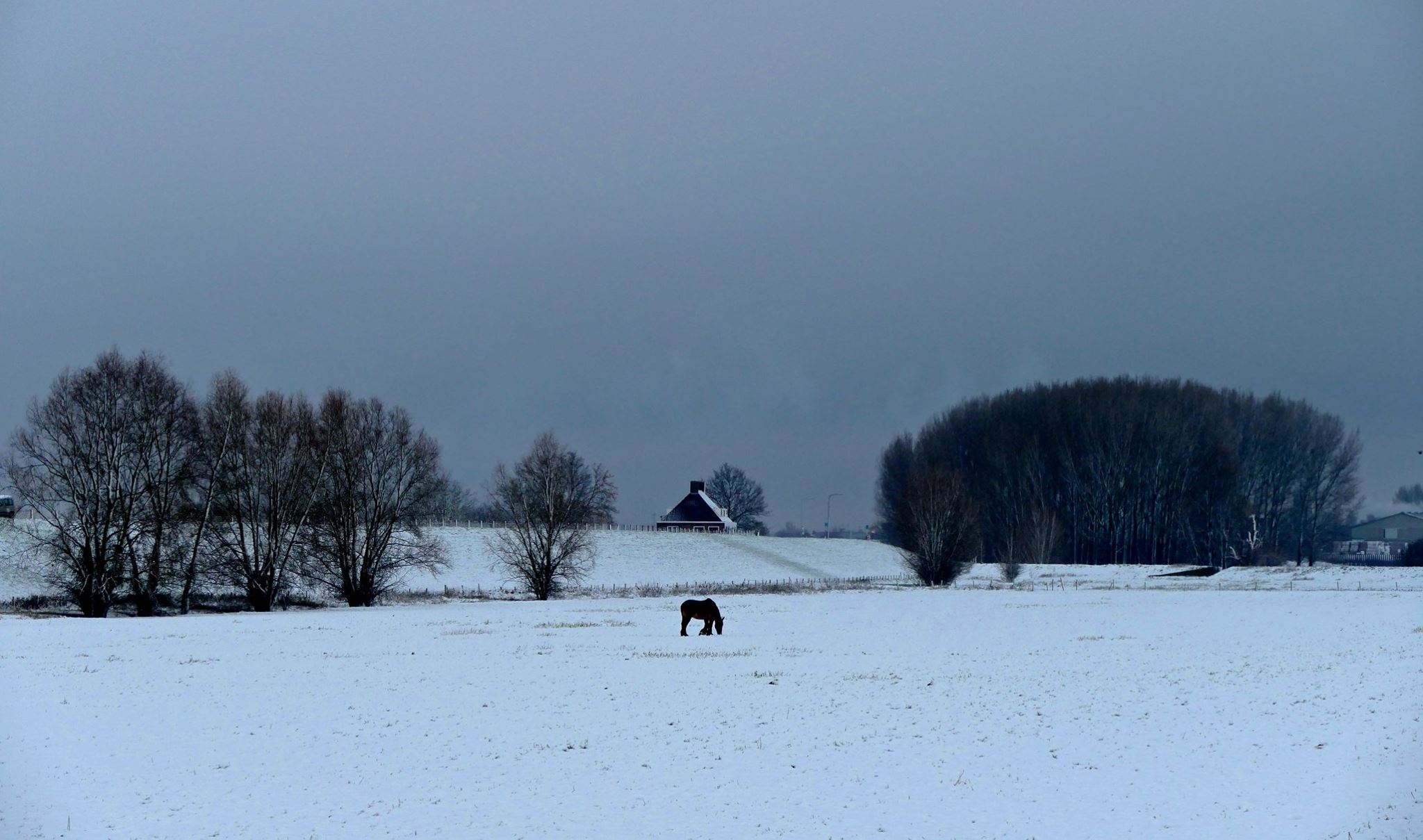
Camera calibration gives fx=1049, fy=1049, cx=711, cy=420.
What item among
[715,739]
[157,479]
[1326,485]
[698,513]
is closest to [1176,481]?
[1326,485]

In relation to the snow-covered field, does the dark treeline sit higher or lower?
higher

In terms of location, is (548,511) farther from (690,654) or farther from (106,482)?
(690,654)

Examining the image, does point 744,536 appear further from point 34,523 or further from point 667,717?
point 667,717

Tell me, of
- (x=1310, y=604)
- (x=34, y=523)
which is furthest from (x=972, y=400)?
(x=34, y=523)

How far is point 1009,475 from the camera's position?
125625mm

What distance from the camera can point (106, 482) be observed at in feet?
168

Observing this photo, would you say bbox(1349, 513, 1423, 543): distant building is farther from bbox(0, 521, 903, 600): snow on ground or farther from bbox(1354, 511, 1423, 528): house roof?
bbox(0, 521, 903, 600): snow on ground

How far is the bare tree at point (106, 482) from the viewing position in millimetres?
50094

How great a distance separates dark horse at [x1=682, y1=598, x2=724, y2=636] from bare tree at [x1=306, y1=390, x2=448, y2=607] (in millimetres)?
28779

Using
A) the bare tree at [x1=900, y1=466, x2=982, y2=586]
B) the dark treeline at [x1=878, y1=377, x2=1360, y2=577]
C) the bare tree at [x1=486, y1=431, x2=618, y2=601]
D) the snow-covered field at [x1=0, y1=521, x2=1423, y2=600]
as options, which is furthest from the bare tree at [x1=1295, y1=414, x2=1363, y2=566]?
the bare tree at [x1=486, y1=431, x2=618, y2=601]

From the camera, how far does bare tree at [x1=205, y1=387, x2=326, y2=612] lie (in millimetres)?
55656

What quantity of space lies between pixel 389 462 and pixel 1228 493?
9035 centimetres

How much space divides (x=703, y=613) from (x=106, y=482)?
34.0 m

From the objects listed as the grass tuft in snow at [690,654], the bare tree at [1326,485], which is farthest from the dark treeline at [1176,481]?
the grass tuft in snow at [690,654]
